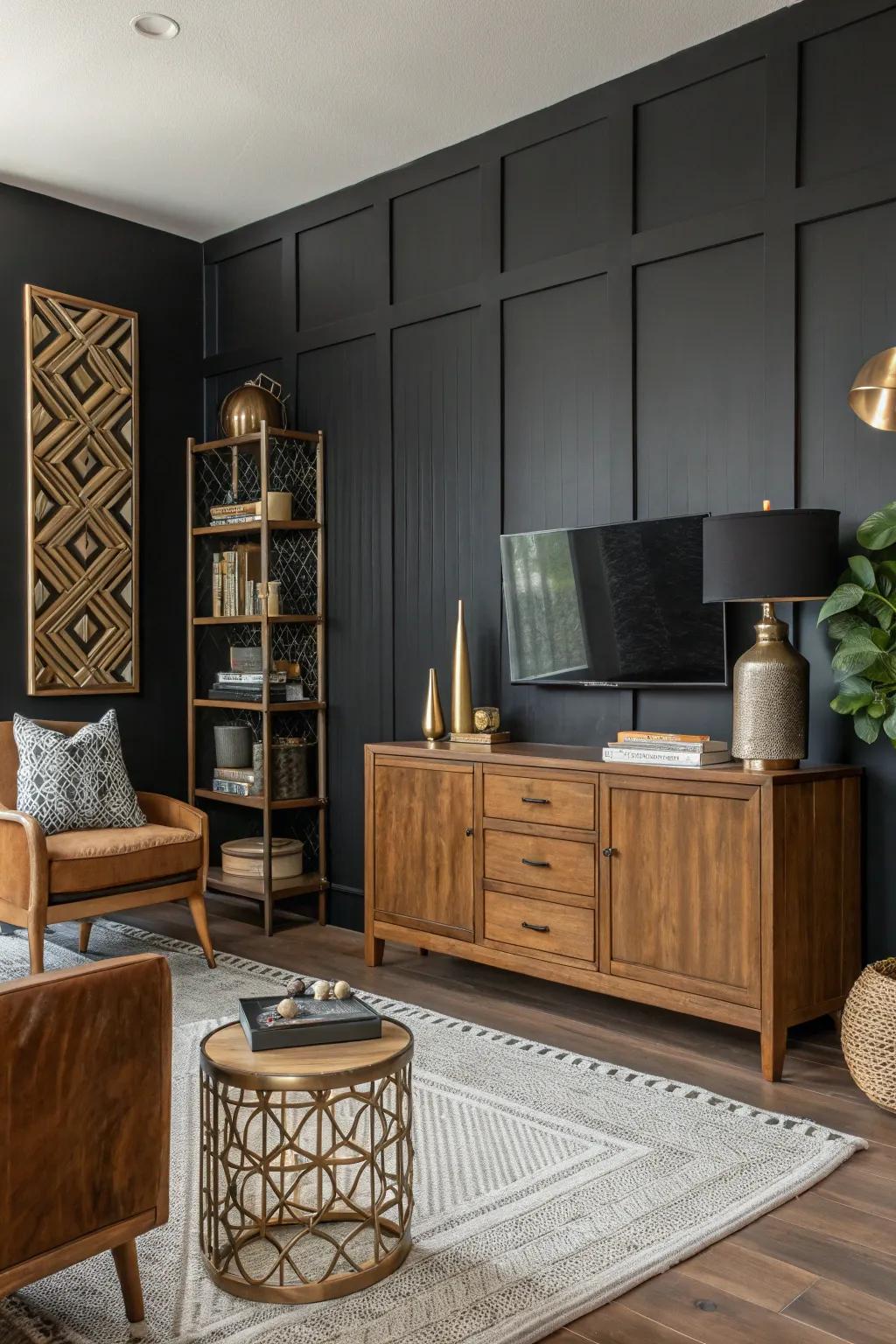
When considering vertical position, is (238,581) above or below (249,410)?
below

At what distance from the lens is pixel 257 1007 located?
6.98ft

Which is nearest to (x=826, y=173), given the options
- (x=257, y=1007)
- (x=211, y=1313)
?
(x=257, y=1007)

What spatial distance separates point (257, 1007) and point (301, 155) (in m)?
3.53

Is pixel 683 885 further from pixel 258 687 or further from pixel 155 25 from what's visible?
pixel 155 25

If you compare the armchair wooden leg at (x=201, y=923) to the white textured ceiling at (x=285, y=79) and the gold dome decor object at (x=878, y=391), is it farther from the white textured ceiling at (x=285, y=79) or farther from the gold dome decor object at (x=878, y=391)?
the white textured ceiling at (x=285, y=79)

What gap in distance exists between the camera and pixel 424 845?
12.7ft

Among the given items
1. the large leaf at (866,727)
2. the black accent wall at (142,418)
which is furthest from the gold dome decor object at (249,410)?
the large leaf at (866,727)

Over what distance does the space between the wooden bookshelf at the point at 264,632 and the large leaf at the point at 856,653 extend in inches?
92.2

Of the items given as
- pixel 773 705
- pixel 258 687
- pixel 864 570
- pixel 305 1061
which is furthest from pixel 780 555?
pixel 258 687

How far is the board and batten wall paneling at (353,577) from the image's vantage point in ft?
15.3

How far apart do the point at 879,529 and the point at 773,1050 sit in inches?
53.4

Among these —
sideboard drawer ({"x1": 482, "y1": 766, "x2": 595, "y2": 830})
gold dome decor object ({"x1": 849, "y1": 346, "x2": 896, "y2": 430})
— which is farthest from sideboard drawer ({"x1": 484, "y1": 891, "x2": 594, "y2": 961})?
gold dome decor object ({"x1": 849, "y1": 346, "x2": 896, "y2": 430})

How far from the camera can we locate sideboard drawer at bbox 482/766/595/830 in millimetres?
3395

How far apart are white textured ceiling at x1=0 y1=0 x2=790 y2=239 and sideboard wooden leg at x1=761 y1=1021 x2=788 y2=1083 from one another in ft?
9.40
